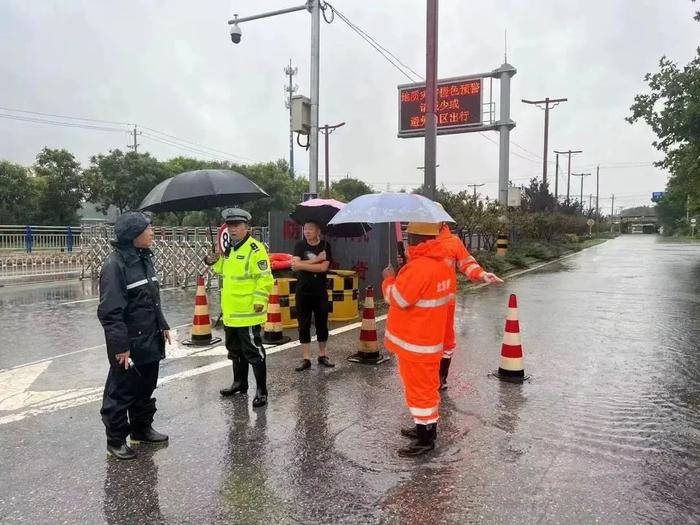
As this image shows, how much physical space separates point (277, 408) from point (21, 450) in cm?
195

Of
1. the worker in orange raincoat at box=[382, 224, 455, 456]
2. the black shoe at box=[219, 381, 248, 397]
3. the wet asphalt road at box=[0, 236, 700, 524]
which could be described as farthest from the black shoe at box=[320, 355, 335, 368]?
the worker in orange raincoat at box=[382, 224, 455, 456]

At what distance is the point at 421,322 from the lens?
3844 millimetres

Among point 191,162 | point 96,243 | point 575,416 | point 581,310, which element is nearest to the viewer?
point 575,416

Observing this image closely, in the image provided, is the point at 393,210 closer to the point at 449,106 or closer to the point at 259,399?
the point at 259,399

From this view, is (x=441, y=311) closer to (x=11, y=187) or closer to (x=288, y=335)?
(x=288, y=335)

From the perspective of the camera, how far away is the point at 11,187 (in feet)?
108

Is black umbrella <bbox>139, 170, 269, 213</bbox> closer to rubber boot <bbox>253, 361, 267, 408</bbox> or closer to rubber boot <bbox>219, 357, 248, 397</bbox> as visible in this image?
rubber boot <bbox>219, 357, 248, 397</bbox>

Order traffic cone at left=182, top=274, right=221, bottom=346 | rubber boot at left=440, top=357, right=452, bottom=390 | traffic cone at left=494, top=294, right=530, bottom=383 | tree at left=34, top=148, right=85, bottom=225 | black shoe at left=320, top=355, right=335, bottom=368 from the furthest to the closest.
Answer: tree at left=34, top=148, right=85, bottom=225 < traffic cone at left=182, top=274, right=221, bottom=346 < black shoe at left=320, top=355, right=335, bottom=368 < traffic cone at left=494, top=294, right=530, bottom=383 < rubber boot at left=440, top=357, right=452, bottom=390

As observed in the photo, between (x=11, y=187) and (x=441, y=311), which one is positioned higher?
(x=11, y=187)

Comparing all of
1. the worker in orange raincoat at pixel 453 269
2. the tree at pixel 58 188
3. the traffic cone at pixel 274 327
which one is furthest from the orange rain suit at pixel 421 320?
the tree at pixel 58 188

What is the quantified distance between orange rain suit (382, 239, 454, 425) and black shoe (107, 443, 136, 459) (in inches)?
78.7

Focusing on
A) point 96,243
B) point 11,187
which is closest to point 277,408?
point 96,243

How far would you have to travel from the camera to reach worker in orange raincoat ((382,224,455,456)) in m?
3.83

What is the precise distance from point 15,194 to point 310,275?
112 feet
